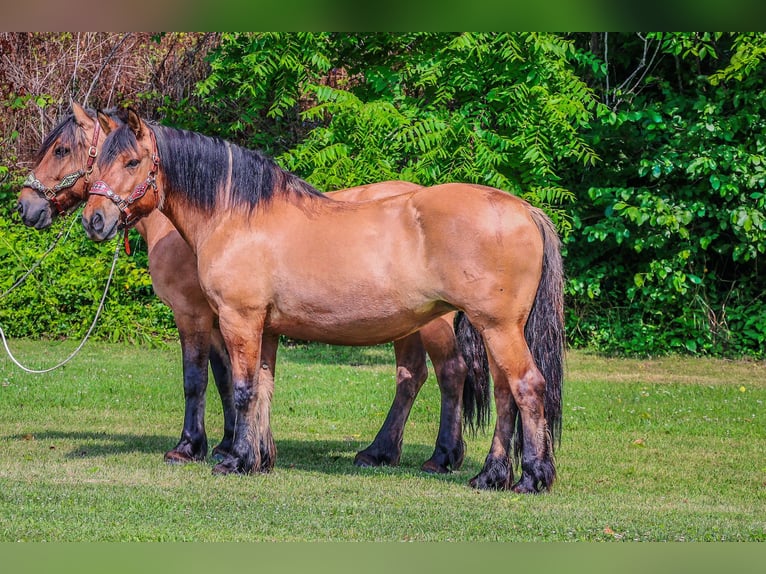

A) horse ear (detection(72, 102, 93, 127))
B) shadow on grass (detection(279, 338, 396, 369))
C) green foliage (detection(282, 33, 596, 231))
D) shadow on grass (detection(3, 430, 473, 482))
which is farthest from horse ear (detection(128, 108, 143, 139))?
shadow on grass (detection(279, 338, 396, 369))

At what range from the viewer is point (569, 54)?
1267 cm

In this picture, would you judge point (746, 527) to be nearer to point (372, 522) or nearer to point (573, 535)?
point (573, 535)

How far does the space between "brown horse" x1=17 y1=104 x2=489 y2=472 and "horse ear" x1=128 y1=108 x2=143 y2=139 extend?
0.40 metres

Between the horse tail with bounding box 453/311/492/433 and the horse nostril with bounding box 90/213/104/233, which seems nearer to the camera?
the horse nostril with bounding box 90/213/104/233

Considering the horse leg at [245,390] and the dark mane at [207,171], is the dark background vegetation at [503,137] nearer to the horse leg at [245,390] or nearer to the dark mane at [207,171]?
the dark mane at [207,171]

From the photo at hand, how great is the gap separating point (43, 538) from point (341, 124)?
27.3 feet

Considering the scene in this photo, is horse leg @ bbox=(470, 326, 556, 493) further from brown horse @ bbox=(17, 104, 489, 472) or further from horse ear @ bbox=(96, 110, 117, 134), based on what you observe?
horse ear @ bbox=(96, 110, 117, 134)

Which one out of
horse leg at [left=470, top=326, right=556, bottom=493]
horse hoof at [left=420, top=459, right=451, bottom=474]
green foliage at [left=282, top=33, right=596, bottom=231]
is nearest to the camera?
horse leg at [left=470, top=326, right=556, bottom=493]

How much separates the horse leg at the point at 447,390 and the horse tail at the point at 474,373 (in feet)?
0.31

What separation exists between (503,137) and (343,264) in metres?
5.99

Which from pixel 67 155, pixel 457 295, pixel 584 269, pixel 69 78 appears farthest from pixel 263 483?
pixel 69 78

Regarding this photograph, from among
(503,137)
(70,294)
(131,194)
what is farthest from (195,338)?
(70,294)

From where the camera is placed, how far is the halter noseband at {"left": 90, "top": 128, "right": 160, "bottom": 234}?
6.95 metres

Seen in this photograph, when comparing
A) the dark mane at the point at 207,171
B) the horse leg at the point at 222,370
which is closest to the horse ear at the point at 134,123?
the dark mane at the point at 207,171
